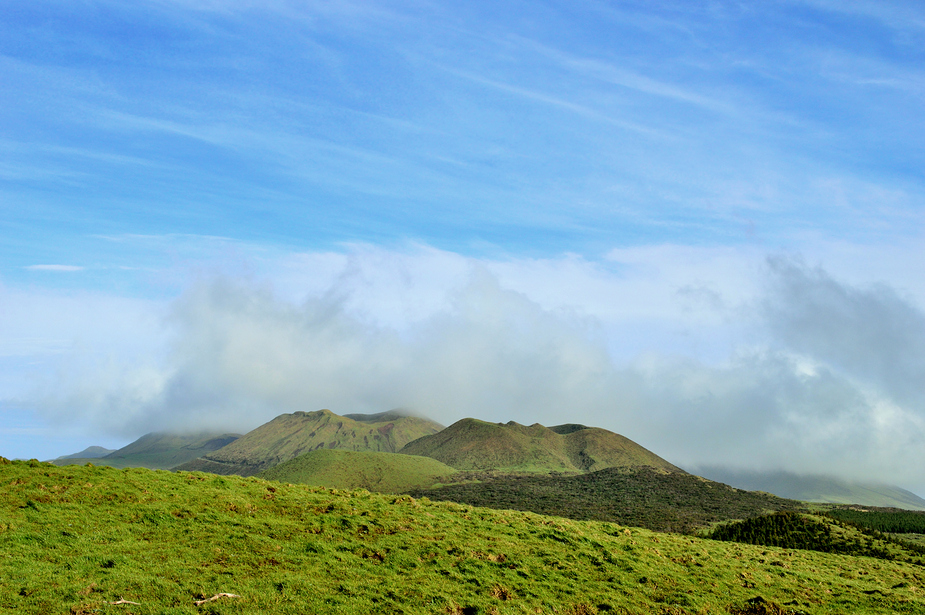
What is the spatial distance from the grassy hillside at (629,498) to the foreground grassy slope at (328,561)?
62569mm

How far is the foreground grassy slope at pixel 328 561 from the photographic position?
2003 centimetres

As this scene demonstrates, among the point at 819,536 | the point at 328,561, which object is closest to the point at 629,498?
the point at 819,536

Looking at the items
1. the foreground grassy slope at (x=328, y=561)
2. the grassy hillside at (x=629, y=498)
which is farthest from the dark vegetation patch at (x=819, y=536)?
the foreground grassy slope at (x=328, y=561)

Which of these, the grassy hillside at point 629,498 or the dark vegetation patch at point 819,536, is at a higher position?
the dark vegetation patch at point 819,536

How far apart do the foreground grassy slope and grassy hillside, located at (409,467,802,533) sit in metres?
62.6

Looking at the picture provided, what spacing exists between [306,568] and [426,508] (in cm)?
1493

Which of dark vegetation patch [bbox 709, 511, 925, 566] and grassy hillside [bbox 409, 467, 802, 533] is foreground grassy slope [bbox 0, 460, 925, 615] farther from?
grassy hillside [bbox 409, 467, 802, 533]

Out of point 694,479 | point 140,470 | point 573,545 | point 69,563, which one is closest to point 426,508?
point 573,545

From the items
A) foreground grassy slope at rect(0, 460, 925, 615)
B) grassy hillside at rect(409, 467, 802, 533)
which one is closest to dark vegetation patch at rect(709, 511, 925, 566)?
grassy hillside at rect(409, 467, 802, 533)

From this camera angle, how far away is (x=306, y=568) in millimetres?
23062

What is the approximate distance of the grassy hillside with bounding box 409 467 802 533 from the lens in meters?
104

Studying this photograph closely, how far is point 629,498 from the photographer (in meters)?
134

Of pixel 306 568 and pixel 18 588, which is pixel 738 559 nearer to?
pixel 306 568

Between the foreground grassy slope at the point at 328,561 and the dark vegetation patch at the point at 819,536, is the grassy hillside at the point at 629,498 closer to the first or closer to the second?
the dark vegetation patch at the point at 819,536
